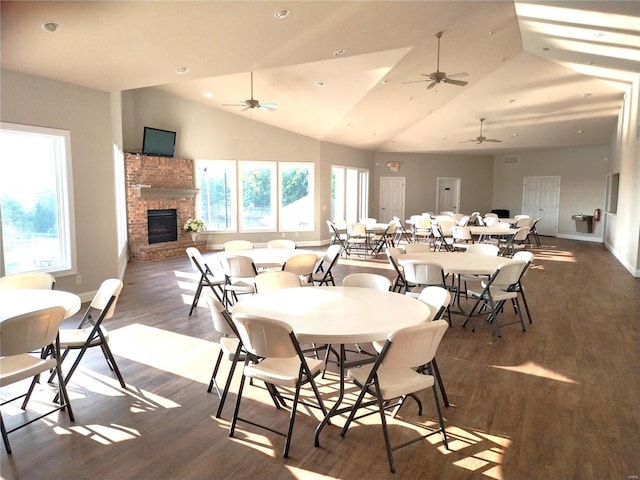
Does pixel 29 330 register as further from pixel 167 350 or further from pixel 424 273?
pixel 424 273

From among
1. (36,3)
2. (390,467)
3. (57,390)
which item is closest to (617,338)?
(390,467)

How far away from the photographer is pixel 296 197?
12.2m

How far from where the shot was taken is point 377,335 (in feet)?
7.90

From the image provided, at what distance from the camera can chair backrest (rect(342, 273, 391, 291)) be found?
11.9ft

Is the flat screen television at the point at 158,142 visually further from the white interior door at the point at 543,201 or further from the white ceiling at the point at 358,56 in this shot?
the white interior door at the point at 543,201

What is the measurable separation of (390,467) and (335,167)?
11.3 meters

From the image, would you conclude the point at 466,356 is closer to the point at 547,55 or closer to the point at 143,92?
the point at 547,55

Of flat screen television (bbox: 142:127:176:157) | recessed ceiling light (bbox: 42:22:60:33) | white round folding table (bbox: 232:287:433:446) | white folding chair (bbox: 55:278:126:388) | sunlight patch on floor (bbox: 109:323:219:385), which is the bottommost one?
sunlight patch on floor (bbox: 109:323:219:385)

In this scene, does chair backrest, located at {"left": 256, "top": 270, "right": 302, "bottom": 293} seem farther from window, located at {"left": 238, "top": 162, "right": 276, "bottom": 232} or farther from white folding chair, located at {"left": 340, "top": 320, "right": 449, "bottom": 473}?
window, located at {"left": 238, "top": 162, "right": 276, "bottom": 232}

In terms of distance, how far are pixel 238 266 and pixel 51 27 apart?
284cm

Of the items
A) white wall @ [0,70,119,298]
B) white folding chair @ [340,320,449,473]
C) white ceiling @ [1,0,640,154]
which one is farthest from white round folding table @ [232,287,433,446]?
white wall @ [0,70,119,298]

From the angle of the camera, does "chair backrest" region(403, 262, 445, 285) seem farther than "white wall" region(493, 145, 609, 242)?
No

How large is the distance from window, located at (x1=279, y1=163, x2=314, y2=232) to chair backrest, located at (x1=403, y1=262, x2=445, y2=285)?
25.5ft

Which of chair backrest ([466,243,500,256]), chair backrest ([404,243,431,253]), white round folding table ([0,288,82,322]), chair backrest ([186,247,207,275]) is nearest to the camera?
white round folding table ([0,288,82,322])
